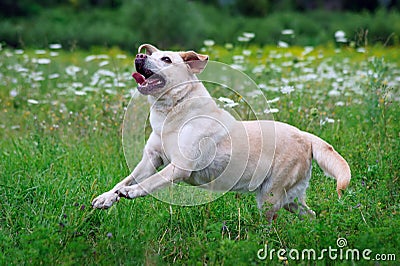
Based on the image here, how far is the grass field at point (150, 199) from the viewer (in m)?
3.25

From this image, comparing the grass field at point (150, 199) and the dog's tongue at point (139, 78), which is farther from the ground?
the dog's tongue at point (139, 78)

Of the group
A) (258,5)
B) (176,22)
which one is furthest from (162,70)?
(258,5)

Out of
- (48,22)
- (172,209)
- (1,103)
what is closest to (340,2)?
(48,22)

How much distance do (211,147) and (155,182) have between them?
0.53 m

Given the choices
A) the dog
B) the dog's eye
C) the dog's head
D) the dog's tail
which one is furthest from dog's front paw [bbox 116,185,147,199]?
the dog's tail

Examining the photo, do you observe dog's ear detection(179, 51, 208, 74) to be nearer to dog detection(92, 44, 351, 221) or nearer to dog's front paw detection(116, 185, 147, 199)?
dog detection(92, 44, 351, 221)

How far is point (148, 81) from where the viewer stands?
3758 mm

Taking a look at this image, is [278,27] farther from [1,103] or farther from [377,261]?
Result: [377,261]

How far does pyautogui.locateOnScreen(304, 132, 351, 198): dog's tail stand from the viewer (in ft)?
12.3

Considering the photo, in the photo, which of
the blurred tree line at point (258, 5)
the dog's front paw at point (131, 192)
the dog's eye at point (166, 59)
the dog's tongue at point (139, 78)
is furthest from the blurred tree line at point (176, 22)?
the dog's front paw at point (131, 192)

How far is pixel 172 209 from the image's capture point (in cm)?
398

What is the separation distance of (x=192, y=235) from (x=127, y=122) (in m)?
1.29

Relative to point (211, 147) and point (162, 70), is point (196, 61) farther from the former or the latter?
point (211, 147)

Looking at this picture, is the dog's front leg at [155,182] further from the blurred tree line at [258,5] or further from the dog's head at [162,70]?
the blurred tree line at [258,5]
